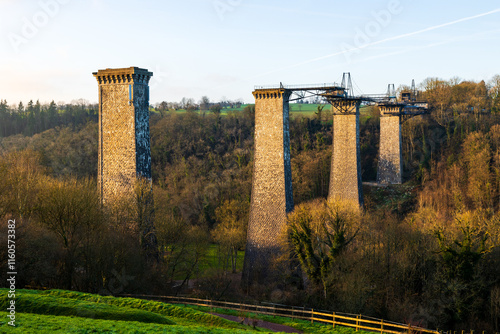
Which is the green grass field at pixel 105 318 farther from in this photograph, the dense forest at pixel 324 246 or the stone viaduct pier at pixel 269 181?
the stone viaduct pier at pixel 269 181

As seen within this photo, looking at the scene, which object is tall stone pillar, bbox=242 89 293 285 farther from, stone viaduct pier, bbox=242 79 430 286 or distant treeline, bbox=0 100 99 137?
distant treeline, bbox=0 100 99 137

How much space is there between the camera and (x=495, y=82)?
5719 cm

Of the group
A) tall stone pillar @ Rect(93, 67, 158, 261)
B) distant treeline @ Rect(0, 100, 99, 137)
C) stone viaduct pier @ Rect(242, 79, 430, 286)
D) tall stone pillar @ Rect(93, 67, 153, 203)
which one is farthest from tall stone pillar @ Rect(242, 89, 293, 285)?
distant treeline @ Rect(0, 100, 99, 137)

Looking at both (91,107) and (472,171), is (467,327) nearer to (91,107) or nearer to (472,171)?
(472,171)

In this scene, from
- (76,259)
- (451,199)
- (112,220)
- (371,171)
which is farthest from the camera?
(371,171)

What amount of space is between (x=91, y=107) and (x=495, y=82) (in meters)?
68.3

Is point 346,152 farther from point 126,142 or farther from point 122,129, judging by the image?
point 122,129

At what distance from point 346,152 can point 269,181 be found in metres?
8.37

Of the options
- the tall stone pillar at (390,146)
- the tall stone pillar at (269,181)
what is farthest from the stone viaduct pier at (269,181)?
the tall stone pillar at (390,146)

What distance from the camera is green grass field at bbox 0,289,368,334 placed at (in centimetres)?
1102

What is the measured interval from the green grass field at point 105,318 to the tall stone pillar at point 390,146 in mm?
31277

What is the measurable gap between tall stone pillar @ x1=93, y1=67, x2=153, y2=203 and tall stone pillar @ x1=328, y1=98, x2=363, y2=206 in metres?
14.4

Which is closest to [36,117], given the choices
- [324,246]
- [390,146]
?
[390,146]

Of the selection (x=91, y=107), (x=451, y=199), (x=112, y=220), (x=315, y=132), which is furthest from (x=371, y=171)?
(x=91, y=107)
